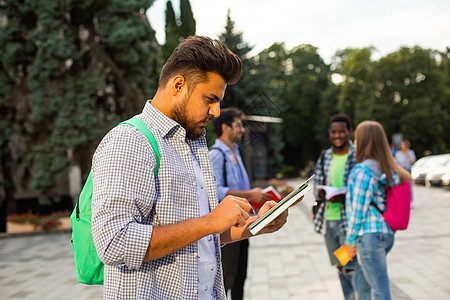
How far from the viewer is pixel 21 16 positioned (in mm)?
13328

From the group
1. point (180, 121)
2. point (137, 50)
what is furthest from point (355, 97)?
point (180, 121)

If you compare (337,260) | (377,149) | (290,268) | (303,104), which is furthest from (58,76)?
(303,104)

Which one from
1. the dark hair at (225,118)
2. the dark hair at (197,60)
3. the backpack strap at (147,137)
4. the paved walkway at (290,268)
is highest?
the dark hair at (197,60)

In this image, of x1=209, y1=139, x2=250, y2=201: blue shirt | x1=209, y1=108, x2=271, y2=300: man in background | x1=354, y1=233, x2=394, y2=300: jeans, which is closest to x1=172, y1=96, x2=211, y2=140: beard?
x1=209, y1=108, x2=271, y2=300: man in background

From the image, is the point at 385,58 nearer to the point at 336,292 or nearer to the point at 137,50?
the point at 137,50

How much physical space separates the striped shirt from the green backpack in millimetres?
2475

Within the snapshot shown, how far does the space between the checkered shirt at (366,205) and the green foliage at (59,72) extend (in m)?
A: 11.0

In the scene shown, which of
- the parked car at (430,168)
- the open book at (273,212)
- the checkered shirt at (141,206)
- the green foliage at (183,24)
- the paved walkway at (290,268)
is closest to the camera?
the checkered shirt at (141,206)

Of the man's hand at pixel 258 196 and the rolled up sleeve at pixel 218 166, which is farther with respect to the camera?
the rolled up sleeve at pixel 218 166

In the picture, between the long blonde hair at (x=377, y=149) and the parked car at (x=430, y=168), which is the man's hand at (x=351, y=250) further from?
the parked car at (x=430, y=168)

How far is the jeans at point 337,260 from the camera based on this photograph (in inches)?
167

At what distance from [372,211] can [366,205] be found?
3.1 inches

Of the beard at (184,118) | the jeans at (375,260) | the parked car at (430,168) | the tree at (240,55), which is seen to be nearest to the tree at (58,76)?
the tree at (240,55)

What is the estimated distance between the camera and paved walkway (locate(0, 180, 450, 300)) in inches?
218
